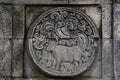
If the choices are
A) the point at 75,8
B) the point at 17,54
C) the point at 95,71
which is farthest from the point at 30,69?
the point at 75,8

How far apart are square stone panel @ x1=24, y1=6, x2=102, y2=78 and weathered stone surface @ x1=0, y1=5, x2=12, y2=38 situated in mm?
302

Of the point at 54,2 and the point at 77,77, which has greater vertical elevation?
the point at 54,2

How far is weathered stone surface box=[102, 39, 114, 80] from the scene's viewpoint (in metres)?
5.91

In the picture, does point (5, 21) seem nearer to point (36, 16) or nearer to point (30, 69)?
point (36, 16)

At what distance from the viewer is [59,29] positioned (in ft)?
19.7

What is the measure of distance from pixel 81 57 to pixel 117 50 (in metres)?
0.60

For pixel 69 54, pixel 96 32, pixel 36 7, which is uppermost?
pixel 36 7

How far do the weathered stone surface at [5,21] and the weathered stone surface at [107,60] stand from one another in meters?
1.59

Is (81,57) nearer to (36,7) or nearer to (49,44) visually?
(49,44)

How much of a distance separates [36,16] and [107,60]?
1.40 meters

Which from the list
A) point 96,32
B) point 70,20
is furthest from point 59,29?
point 96,32

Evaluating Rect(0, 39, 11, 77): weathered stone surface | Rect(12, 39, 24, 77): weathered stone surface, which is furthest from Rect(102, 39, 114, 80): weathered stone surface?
Rect(0, 39, 11, 77): weathered stone surface

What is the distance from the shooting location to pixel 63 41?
5965 millimetres

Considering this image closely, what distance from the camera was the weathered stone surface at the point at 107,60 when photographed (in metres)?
5.91
